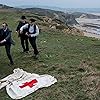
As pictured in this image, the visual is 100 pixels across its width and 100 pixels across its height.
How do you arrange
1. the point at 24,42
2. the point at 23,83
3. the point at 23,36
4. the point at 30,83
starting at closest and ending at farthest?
the point at 30,83 < the point at 23,83 < the point at 23,36 < the point at 24,42

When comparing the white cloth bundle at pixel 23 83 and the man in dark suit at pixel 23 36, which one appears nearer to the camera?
the white cloth bundle at pixel 23 83

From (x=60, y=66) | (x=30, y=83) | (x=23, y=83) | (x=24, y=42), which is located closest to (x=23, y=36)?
(x=24, y=42)

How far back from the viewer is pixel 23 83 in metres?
12.6

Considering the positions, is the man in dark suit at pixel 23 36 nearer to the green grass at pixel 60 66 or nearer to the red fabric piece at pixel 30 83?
the green grass at pixel 60 66

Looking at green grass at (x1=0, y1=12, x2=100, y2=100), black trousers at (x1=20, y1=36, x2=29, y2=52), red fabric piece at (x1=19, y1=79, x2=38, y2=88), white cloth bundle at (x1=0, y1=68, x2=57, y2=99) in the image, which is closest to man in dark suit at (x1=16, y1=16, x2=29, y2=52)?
black trousers at (x1=20, y1=36, x2=29, y2=52)

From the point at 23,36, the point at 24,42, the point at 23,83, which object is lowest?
the point at 23,83

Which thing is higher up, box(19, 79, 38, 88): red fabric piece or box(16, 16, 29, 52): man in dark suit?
box(16, 16, 29, 52): man in dark suit

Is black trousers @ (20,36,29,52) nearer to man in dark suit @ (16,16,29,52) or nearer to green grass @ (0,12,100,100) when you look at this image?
man in dark suit @ (16,16,29,52)

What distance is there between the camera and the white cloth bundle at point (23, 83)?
39.1 feet

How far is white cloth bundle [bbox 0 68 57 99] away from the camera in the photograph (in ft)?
39.1

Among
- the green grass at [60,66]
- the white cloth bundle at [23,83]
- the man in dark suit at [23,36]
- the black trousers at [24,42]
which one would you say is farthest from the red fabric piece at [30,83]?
the black trousers at [24,42]

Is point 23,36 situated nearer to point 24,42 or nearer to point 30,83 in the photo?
point 24,42

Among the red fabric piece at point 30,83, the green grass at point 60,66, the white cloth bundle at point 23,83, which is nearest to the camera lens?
the green grass at point 60,66

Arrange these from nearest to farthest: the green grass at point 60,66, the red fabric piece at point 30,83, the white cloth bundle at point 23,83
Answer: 1. the green grass at point 60,66
2. the white cloth bundle at point 23,83
3. the red fabric piece at point 30,83
